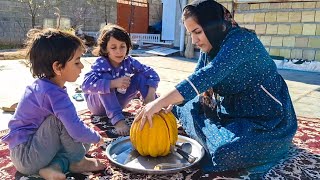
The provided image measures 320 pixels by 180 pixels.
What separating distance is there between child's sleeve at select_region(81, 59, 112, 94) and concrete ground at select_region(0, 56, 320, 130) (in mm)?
839

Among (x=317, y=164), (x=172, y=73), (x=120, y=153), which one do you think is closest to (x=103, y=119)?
(x=120, y=153)

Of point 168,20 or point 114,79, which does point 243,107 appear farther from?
point 168,20

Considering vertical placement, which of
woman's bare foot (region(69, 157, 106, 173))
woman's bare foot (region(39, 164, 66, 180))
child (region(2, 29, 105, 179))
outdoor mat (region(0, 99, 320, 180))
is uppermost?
child (region(2, 29, 105, 179))

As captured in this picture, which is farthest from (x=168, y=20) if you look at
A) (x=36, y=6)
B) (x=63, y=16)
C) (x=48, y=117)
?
(x=48, y=117)

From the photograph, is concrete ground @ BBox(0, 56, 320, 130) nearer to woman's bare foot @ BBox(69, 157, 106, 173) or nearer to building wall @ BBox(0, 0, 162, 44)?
woman's bare foot @ BBox(69, 157, 106, 173)

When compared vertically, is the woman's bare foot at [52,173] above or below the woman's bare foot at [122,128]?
above

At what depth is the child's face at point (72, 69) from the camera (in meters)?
2.10

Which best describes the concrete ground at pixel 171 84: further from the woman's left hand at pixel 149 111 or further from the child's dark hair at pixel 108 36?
the woman's left hand at pixel 149 111

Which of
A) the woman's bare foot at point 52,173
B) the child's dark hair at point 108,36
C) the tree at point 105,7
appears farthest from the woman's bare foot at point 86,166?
the tree at point 105,7

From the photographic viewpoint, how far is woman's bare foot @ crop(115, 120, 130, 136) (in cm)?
299

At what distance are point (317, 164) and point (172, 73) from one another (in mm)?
4880

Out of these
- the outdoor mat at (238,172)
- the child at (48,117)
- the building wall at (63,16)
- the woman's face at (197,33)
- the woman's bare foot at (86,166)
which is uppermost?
the building wall at (63,16)

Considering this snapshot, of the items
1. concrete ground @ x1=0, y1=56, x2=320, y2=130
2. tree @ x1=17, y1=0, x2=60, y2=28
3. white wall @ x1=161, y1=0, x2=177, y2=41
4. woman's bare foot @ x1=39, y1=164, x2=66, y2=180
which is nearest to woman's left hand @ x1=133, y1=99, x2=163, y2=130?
woman's bare foot @ x1=39, y1=164, x2=66, y2=180

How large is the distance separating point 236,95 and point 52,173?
1.38 m
